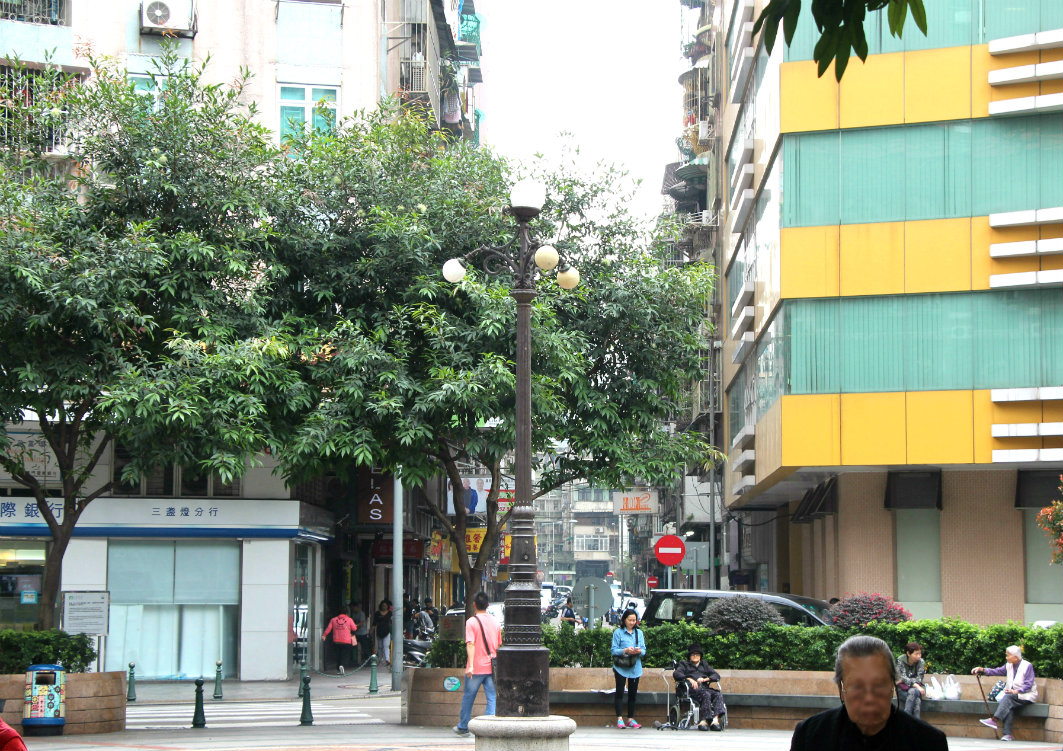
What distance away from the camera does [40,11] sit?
30.6 m

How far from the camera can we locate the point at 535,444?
62.6 ft

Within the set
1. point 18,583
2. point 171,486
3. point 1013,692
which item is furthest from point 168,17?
point 1013,692

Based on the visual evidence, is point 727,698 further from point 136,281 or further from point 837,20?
point 837,20

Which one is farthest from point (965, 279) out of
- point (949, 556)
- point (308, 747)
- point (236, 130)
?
point (308, 747)

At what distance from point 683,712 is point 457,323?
6.34 metres

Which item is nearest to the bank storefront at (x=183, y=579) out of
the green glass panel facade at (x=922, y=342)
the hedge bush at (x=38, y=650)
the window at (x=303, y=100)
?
the window at (x=303, y=100)

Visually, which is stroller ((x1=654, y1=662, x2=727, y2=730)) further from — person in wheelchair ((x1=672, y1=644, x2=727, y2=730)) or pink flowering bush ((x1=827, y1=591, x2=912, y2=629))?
pink flowering bush ((x1=827, y1=591, x2=912, y2=629))

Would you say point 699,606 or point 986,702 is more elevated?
point 699,606

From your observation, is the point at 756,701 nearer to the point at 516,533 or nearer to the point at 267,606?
the point at 516,533

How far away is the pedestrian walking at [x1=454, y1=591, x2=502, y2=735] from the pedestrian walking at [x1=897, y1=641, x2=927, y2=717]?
5120 millimetres

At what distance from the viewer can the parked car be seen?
68.2 ft

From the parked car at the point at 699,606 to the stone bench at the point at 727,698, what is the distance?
2912 millimetres

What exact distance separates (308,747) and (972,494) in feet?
49.6

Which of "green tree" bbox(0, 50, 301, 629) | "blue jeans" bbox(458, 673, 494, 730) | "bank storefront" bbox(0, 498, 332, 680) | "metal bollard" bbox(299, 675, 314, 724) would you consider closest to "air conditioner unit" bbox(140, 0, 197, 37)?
"green tree" bbox(0, 50, 301, 629)
